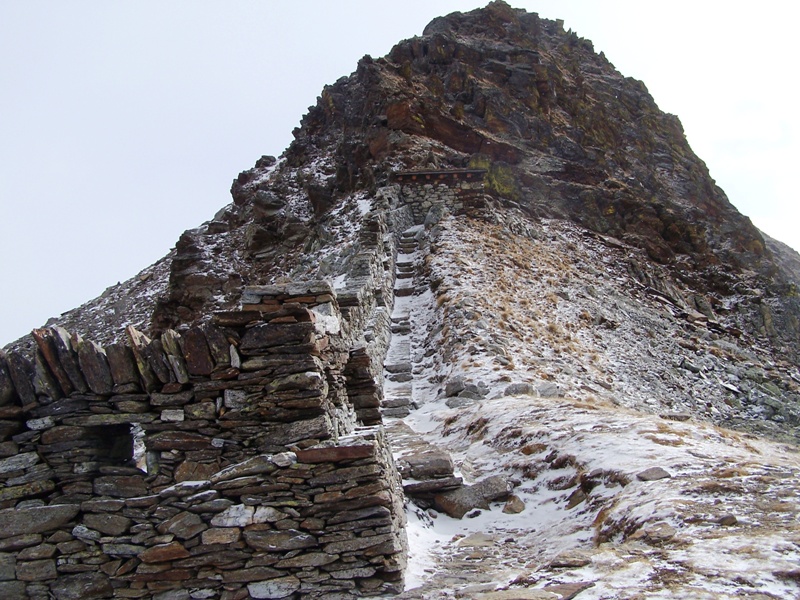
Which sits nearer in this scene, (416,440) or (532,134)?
(416,440)

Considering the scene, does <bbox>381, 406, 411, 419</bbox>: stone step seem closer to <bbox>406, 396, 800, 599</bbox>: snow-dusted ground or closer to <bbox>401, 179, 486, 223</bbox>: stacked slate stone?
<bbox>406, 396, 800, 599</bbox>: snow-dusted ground

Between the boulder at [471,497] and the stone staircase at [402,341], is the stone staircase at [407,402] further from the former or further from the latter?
the boulder at [471,497]

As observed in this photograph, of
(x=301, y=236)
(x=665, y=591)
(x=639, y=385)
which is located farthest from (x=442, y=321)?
(x=301, y=236)

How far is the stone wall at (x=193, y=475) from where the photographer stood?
5301 millimetres

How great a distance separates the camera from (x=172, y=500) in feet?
17.9

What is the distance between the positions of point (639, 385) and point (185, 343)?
13.3m

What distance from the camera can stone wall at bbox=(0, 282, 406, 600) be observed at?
5.30 meters

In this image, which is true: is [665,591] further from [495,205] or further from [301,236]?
[301,236]

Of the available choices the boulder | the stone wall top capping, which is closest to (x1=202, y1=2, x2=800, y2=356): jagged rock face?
the stone wall top capping

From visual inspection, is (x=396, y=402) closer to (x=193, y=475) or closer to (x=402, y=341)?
(x=402, y=341)

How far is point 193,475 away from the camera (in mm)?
5723

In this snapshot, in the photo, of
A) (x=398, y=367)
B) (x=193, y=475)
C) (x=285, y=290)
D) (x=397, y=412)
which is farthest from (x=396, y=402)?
(x=193, y=475)

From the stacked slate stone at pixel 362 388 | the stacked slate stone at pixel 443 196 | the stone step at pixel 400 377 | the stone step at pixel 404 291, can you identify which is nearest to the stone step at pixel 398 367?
the stone step at pixel 400 377

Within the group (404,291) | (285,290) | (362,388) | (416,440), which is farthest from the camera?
(404,291)
